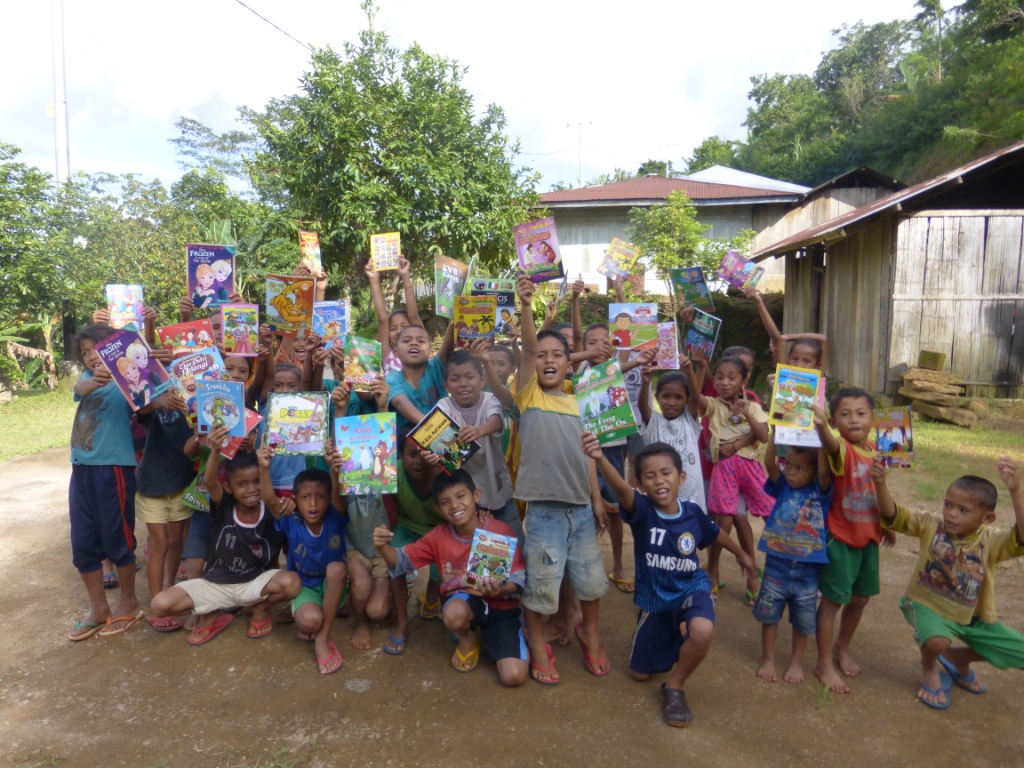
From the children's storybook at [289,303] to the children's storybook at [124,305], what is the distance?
2.77 feet

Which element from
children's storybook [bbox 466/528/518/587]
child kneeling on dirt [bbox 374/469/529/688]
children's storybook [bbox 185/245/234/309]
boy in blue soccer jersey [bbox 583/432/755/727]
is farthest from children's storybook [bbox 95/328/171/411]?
boy in blue soccer jersey [bbox 583/432/755/727]

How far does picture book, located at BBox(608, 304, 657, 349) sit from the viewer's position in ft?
12.3

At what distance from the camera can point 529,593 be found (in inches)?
125

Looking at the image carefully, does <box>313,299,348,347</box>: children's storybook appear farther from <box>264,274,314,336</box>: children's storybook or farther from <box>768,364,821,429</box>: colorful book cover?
<box>768,364,821,429</box>: colorful book cover

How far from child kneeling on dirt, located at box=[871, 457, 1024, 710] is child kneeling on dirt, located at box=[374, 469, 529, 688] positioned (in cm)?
177

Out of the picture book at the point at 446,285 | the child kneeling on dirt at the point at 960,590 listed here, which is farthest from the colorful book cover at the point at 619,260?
the child kneeling on dirt at the point at 960,590

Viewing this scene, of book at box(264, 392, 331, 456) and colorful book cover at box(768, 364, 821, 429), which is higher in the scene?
colorful book cover at box(768, 364, 821, 429)

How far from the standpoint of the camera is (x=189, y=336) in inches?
142

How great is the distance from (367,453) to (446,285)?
3.70ft

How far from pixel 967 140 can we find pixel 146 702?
2149 cm

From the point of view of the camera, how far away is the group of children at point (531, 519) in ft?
9.97

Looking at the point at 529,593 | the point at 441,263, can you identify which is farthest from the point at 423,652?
the point at 441,263

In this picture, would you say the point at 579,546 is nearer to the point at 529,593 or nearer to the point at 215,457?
the point at 529,593

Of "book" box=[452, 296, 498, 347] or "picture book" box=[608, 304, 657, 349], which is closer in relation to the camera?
"book" box=[452, 296, 498, 347]
